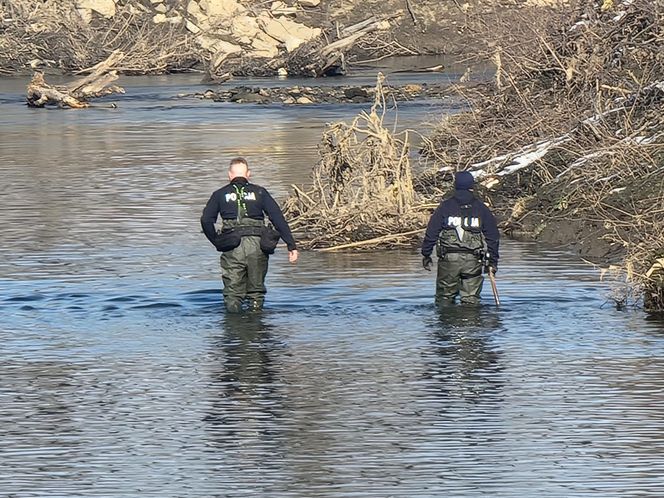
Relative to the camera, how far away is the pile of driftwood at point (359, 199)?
1964 cm

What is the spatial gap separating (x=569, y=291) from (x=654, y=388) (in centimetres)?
436

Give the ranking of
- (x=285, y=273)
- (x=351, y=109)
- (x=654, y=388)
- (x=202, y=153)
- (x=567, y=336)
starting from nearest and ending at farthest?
(x=654, y=388)
(x=567, y=336)
(x=285, y=273)
(x=202, y=153)
(x=351, y=109)

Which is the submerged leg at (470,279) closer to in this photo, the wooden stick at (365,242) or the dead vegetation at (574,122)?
the dead vegetation at (574,122)

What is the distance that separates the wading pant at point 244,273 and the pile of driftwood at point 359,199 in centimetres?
420

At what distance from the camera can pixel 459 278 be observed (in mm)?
14727

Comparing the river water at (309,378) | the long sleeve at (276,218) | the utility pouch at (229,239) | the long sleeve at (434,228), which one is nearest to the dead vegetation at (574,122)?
the river water at (309,378)

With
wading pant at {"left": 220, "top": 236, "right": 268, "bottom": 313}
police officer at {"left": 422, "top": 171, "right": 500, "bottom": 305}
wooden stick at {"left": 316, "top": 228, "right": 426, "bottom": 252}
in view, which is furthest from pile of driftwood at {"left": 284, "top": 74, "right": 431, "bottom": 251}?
police officer at {"left": 422, "top": 171, "right": 500, "bottom": 305}

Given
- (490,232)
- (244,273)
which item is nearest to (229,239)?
(244,273)

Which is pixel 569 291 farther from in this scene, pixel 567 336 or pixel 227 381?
pixel 227 381

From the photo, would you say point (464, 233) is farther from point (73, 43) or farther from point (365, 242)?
point (73, 43)

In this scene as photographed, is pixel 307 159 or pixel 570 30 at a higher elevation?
pixel 570 30

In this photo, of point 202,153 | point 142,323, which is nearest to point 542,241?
point 142,323

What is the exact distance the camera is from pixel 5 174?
28109mm

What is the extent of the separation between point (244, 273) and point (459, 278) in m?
1.88
